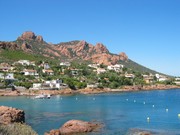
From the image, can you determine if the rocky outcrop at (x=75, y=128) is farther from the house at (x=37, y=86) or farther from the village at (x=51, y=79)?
the house at (x=37, y=86)

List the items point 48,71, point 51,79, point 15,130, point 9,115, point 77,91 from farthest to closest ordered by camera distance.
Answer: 1. point 48,71
2. point 51,79
3. point 77,91
4. point 9,115
5. point 15,130

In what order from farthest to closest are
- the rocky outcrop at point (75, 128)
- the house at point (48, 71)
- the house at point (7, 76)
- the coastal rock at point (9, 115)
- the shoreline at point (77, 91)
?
1. the house at point (48, 71)
2. the house at point (7, 76)
3. the shoreline at point (77, 91)
4. the coastal rock at point (9, 115)
5. the rocky outcrop at point (75, 128)

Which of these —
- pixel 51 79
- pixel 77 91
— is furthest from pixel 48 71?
pixel 77 91

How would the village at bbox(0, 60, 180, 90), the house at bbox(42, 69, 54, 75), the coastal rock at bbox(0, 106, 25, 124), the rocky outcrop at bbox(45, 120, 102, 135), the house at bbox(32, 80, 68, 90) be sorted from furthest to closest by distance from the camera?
the house at bbox(42, 69, 54, 75)
the village at bbox(0, 60, 180, 90)
the house at bbox(32, 80, 68, 90)
the coastal rock at bbox(0, 106, 25, 124)
the rocky outcrop at bbox(45, 120, 102, 135)

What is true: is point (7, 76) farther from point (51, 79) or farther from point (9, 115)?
point (9, 115)

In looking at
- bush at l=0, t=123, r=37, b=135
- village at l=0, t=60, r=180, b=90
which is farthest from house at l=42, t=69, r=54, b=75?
bush at l=0, t=123, r=37, b=135

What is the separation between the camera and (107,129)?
49281 mm

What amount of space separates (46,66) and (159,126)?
13712 cm

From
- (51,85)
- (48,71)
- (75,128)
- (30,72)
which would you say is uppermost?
(48,71)

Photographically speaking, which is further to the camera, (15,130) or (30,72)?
(30,72)

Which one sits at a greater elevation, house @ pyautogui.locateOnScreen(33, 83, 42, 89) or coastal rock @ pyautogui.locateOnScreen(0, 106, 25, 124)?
house @ pyautogui.locateOnScreen(33, 83, 42, 89)

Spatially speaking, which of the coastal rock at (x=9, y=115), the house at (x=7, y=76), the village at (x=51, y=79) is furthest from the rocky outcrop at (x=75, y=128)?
the house at (x=7, y=76)

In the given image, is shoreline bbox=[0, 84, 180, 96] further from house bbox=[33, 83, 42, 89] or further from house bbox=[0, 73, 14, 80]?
house bbox=[0, 73, 14, 80]

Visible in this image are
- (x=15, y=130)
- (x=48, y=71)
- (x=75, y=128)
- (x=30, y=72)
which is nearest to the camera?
(x=15, y=130)
